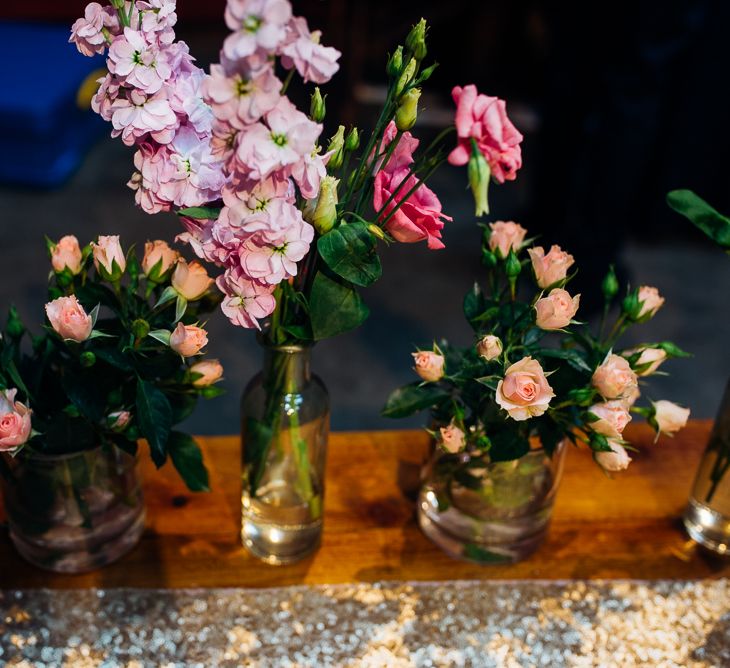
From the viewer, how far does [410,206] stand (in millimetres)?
750

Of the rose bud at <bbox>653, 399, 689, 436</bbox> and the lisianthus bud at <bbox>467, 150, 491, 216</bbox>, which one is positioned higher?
the lisianthus bud at <bbox>467, 150, 491, 216</bbox>

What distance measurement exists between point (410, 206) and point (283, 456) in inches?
12.3

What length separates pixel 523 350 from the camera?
2.86 ft

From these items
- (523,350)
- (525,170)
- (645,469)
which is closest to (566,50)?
(525,170)

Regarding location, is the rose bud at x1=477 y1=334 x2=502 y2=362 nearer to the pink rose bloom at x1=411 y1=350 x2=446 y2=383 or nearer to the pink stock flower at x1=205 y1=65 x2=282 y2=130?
the pink rose bloom at x1=411 y1=350 x2=446 y2=383

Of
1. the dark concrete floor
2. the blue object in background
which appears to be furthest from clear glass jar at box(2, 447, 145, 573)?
the blue object in background

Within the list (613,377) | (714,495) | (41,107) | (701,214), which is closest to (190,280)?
(613,377)

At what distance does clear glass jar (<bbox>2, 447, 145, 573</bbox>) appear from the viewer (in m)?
0.86

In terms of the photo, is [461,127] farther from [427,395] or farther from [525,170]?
[525,170]

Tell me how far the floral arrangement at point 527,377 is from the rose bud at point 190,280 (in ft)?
0.70

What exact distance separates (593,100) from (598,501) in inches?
61.0

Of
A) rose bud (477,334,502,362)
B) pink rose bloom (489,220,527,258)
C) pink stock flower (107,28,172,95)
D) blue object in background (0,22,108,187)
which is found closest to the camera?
pink stock flower (107,28,172,95)

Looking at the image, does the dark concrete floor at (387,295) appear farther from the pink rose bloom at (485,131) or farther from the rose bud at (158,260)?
the pink rose bloom at (485,131)

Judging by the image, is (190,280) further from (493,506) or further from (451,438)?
(493,506)
